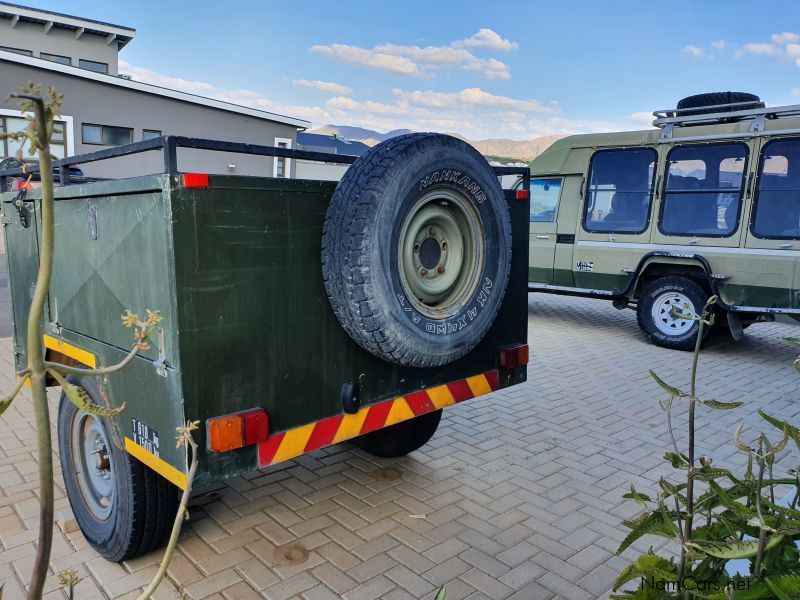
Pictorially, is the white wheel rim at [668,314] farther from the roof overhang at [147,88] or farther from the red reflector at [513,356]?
the roof overhang at [147,88]

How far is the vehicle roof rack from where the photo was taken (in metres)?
6.88

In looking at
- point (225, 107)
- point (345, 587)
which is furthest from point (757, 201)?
point (225, 107)

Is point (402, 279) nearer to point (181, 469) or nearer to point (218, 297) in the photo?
point (218, 297)

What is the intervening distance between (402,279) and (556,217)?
661 cm

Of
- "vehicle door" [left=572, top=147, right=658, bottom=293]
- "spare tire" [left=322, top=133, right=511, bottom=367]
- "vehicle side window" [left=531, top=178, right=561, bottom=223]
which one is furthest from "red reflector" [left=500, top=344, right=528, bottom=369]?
"vehicle side window" [left=531, top=178, right=561, bottom=223]

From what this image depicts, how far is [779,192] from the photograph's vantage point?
6.94 m

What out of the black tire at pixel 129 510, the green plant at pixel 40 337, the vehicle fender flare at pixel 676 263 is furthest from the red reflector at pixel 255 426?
the vehicle fender flare at pixel 676 263

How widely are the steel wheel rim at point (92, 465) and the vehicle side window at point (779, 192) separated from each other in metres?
7.20

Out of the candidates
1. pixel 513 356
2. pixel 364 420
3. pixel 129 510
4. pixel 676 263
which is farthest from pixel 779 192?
pixel 129 510

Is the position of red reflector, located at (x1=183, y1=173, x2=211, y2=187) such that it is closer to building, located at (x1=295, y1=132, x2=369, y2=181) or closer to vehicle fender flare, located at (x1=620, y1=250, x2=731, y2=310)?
vehicle fender flare, located at (x1=620, y1=250, x2=731, y2=310)

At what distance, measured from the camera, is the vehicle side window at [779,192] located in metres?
6.82

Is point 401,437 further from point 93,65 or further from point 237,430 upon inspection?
point 93,65

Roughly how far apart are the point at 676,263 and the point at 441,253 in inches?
221

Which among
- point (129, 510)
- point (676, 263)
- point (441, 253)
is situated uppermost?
point (441, 253)
